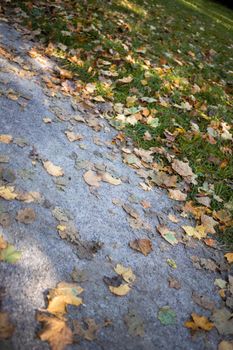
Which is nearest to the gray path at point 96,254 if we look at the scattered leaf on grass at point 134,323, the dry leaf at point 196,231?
the scattered leaf on grass at point 134,323

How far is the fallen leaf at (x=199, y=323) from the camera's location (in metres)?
2.32

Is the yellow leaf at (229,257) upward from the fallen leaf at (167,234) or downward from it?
upward

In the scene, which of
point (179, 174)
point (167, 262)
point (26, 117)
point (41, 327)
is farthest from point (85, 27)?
point (41, 327)

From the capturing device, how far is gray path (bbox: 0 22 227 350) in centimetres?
213

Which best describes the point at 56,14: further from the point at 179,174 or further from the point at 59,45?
the point at 179,174

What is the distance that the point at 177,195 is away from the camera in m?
3.35

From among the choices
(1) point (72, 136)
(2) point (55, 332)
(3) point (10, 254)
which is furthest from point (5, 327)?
(1) point (72, 136)

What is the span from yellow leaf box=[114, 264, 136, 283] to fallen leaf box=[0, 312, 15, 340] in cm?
79

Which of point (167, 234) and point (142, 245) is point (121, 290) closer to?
point (142, 245)

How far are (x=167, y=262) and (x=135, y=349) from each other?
2.45 feet

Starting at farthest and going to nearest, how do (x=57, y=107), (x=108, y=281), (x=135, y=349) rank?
(x=57, y=107)
(x=108, y=281)
(x=135, y=349)

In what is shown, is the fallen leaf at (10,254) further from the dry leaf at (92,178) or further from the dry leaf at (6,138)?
the dry leaf at (6,138)

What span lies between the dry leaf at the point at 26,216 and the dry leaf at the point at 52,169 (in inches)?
19.5

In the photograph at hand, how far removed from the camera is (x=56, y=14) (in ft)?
19.2
